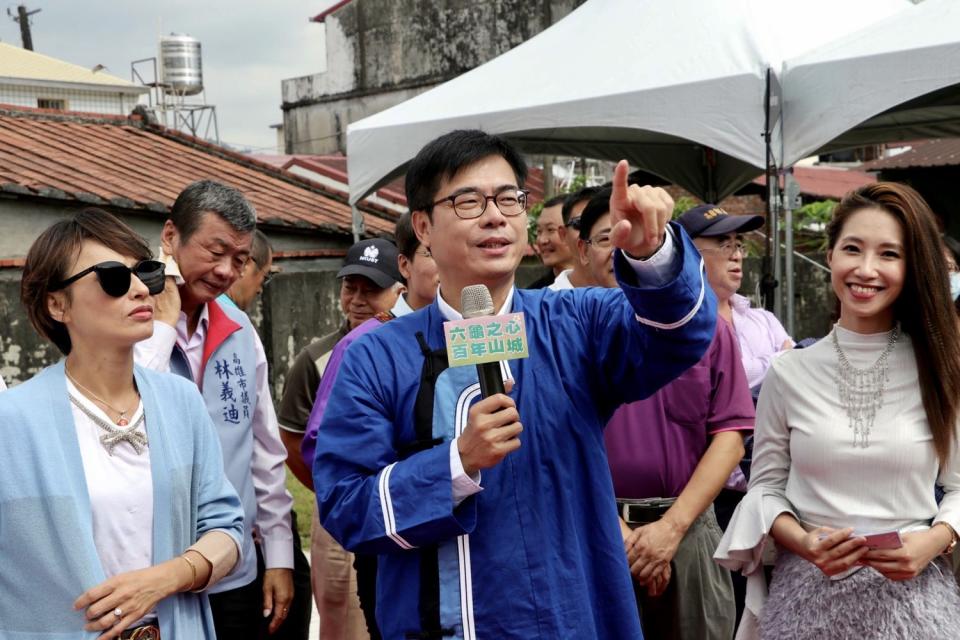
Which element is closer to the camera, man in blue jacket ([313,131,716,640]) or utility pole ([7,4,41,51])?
man in blue jacket ([313,131,716,640])

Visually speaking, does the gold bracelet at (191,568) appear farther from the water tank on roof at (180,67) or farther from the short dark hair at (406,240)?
the water tank on roof at (180,67)

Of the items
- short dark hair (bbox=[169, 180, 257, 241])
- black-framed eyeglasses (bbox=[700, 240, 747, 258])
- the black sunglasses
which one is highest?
short dark hair (bbox=[169, 180, 257, 241])

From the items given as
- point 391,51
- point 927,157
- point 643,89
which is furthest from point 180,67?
point 643,89

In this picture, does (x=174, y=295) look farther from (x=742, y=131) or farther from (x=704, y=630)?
(x=742, y=131)

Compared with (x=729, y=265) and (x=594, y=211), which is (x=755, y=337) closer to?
(x=729, y=265)

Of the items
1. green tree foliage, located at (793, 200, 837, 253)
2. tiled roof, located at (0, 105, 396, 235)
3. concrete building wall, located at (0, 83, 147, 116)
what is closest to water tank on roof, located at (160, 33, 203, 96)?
concrete building wall, located at (0, 83, 147, 116)

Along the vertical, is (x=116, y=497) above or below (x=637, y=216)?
below

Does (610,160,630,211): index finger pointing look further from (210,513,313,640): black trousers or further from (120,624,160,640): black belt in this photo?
(210,513,313,640): black trousers

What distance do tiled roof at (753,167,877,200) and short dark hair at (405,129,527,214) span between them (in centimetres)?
1884

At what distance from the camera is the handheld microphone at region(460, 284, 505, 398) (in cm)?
208

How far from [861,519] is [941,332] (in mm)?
519

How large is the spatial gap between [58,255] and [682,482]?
1.98m

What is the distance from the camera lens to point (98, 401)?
272 cm

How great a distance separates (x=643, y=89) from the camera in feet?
19.5
